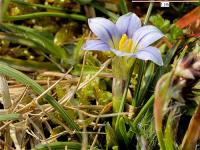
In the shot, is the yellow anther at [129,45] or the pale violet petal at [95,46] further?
the yellow anther at [129,45]

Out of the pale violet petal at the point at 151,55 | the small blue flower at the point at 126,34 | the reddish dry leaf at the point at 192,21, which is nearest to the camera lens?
the pale violet petal at the point at 151,55

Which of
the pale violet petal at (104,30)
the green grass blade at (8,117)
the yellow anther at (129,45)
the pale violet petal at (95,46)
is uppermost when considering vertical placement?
the pale violet petal at (104,30)

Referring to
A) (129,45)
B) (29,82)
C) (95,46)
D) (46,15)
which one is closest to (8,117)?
(29,82)

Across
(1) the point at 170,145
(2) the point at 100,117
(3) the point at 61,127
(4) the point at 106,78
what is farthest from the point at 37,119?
(1) the point at 170,145

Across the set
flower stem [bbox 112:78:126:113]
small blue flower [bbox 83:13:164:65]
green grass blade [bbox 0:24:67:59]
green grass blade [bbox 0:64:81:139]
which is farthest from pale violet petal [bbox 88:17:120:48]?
green grass blade [bbox 0:24:67:59]

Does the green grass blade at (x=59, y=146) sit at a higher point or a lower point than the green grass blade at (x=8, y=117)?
lower

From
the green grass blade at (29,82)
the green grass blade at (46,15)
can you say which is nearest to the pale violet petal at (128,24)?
the green grass blade at (29,82)

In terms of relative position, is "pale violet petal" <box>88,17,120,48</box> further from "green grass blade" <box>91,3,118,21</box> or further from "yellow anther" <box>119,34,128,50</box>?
"green grass blade" <box>91,3,118,21</box>

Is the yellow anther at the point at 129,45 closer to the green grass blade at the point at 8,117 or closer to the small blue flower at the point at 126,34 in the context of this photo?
the small blue flower at the point at 126,34
